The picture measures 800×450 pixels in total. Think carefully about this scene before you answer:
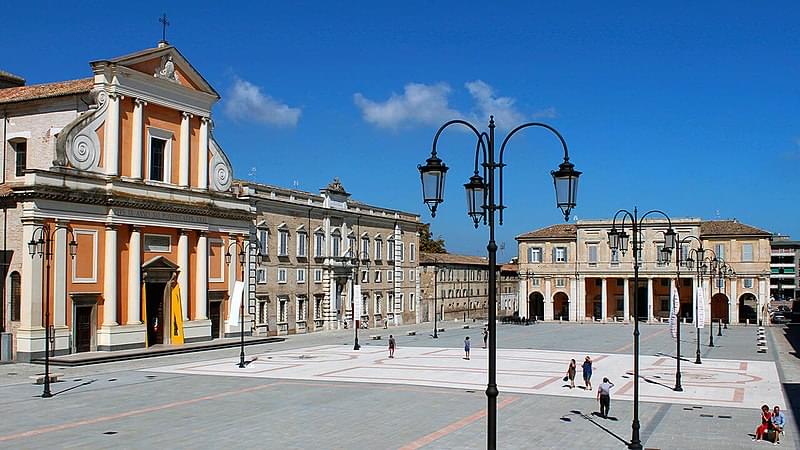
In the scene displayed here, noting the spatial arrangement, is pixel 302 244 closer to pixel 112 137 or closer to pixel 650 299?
pixel 112 137

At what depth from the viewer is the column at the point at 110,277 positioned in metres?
45.2

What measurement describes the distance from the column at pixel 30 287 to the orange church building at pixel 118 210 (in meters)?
0.06

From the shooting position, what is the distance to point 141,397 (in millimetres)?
30344

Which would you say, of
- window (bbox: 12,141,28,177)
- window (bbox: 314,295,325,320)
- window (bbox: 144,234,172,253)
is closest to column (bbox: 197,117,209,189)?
window (bbox: 144,234,172,253)

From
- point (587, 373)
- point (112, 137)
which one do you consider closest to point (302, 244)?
point (112, 137)

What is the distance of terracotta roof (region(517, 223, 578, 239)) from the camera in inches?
3853

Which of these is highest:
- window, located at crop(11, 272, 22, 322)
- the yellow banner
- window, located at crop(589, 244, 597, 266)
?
window, located at crop(589, 244, 597, 266)

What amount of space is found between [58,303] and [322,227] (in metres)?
27.9

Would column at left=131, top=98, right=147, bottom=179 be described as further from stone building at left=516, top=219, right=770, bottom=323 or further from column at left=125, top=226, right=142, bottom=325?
stone building at left=516, top=219, right=770, bottom=323

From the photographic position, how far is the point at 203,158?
52.6 m

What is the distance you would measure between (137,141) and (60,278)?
30.0 ft

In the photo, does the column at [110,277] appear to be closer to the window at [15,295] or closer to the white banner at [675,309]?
the window at [15,295]

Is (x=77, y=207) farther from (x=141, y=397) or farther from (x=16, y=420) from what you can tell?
(x=16, y=420)

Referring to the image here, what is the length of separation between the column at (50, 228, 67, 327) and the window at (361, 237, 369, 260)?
3347 centimetres
